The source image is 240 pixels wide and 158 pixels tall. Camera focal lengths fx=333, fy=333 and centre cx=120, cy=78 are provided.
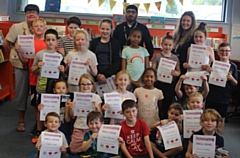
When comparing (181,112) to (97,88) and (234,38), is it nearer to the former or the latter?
(97,88)

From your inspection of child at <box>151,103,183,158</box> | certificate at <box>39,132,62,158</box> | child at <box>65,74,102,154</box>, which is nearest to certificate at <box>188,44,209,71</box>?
child at <box>151,103,183,158</box>

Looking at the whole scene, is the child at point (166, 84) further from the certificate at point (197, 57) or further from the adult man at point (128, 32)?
the adult man at point (128, 32)

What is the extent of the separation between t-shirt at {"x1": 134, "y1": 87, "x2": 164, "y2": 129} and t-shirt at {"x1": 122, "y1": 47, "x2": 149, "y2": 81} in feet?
1.12

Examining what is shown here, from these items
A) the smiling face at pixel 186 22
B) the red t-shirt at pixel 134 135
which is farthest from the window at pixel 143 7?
the red t-shirt at pixel 134 135

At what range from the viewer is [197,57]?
3689mm

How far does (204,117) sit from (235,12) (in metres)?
4.69

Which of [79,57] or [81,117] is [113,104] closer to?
[81,117]

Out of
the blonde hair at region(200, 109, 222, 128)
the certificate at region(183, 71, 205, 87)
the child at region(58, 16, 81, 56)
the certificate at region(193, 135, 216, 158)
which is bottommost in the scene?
the certificate at region(193, 135, 216, 158)

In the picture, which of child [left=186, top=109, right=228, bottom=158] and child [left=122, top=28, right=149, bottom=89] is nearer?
child [left=186, top=109, right=228, bottom=158]

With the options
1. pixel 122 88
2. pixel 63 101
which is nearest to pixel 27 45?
pixel 63 101

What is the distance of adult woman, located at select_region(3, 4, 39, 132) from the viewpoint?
4.00m

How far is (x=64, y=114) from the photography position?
3586 millimetres

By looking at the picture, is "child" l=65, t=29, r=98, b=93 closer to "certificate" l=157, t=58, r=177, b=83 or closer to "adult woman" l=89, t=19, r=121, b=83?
"adult woman" l=89, t=19, r=121, b=83

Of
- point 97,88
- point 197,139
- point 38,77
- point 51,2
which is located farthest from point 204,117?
point 51,2
